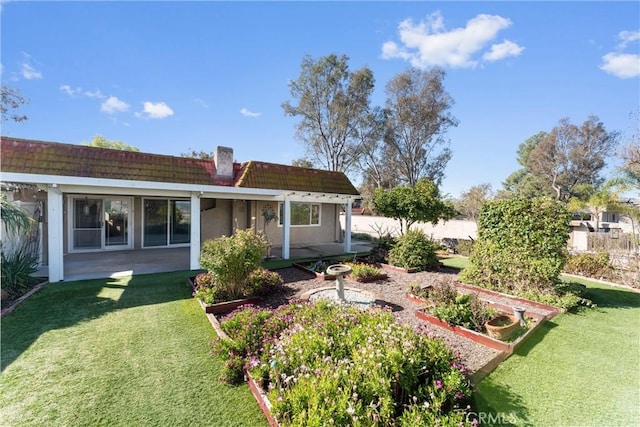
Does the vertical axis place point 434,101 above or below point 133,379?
above

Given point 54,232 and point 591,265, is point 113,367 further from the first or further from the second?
point 591,265

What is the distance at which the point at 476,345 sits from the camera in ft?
15.0

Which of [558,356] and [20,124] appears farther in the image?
[20,124]

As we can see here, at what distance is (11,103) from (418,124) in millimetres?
27067

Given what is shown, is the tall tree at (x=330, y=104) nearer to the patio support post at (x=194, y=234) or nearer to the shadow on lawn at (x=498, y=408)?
the patio support post at (x=194, y=234)

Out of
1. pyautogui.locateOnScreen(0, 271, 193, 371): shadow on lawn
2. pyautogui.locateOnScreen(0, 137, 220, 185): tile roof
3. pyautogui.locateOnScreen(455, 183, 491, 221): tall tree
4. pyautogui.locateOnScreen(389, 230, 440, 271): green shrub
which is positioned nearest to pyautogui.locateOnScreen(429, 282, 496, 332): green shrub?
pyautogui.locateOnScreen(389, 230, 440, 271): green shrub

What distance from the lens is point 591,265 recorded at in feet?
30.5

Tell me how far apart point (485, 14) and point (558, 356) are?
8879 mm

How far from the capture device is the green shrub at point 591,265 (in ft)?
29.7

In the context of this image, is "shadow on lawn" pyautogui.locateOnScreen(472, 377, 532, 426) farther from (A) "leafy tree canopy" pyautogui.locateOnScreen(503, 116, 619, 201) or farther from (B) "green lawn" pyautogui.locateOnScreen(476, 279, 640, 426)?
(A) "leafy tree canopy" pyautogui.locateOnScreen(503, 116, 619, 201)

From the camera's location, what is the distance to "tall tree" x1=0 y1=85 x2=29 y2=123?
49.7 feet

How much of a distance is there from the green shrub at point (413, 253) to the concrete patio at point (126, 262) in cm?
350

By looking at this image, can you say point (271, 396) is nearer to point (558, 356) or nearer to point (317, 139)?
point (558, 356)

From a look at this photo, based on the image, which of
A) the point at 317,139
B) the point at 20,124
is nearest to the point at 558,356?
the point at 317,139
